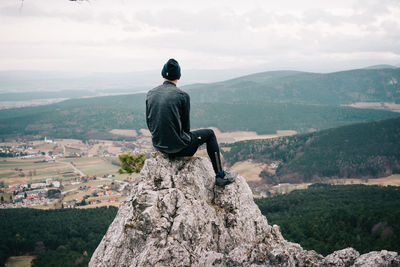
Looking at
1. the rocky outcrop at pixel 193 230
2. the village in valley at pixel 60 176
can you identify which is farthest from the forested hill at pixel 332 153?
the rocky outcrop at pixel 193 230

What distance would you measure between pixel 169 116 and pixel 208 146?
2.51 metres

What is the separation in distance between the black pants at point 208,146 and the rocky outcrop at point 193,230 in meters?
0.48

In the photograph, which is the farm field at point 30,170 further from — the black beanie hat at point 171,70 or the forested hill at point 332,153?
the black beanie hat at point 171,70

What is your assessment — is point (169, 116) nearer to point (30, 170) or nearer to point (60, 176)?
point (60, 176)

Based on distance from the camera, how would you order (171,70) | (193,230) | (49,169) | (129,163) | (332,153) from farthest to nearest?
(332,153) < (49,169) < (129,163) < (171,70) < (193,230)

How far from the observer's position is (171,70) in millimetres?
10625

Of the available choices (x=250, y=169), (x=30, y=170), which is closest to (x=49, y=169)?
(x=30, y=170)

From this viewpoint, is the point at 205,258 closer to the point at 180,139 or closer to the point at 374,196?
the point at 180,139

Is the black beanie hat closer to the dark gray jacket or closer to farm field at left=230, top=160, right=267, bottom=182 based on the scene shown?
the dark gray jacket

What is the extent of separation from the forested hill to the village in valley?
66.1 meters

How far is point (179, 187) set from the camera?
10.7 m

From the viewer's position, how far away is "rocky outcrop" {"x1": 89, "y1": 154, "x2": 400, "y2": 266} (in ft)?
29.8

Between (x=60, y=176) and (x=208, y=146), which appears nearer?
(x=208, y=146)

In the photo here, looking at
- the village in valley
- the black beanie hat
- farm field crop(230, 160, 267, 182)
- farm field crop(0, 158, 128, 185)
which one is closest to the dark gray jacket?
the black beanie hat
